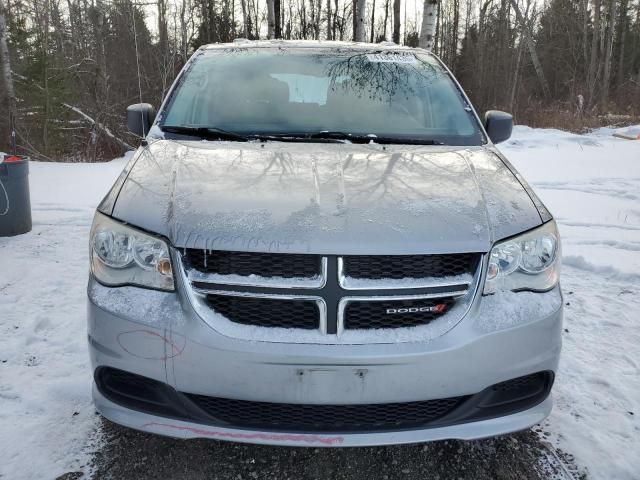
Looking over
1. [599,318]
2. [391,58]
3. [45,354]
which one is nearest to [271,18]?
[391,58]

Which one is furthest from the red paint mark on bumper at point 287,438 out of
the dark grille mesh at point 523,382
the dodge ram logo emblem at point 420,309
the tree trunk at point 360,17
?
the tree trunk at point 360,17

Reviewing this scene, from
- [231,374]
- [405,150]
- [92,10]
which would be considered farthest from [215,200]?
[92,10]

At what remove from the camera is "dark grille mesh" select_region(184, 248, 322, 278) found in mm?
1751

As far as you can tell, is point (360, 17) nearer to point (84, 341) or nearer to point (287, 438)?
point (84, 341)

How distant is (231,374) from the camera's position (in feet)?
5.60

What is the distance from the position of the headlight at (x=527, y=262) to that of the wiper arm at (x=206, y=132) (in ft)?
4.61

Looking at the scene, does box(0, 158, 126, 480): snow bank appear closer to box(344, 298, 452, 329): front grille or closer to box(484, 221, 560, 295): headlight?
box(344, 298, 452, 329): front grille

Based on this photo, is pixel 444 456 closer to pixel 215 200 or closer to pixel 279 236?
pixel 279 236

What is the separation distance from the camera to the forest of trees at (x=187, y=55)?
1867 cm

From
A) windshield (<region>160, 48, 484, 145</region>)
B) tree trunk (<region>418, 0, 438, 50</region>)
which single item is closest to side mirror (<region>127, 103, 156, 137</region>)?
windshield (<region>160, 48, 484, 145</region>)

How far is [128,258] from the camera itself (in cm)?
191

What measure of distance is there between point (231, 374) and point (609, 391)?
1.98 m

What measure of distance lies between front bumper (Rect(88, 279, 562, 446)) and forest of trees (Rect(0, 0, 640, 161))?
417 inches

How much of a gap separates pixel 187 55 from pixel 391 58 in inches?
923
